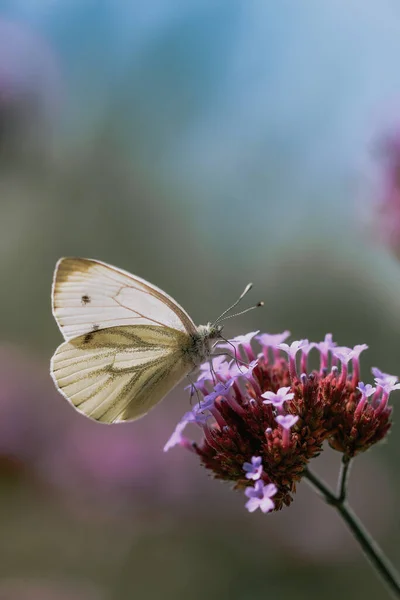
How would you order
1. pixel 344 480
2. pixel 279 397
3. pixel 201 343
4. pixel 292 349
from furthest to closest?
pixel 201 343 → pixel 292 349 → pixel 344 480 → pixel 279 397

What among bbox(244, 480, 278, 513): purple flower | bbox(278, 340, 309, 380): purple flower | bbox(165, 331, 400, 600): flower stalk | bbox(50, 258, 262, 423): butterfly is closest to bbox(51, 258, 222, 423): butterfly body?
bbox(50, 258, 262, 423): butterfly

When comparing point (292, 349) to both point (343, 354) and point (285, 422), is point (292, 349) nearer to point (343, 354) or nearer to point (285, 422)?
point (343, 354)

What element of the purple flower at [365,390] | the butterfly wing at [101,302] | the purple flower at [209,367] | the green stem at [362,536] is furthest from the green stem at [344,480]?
the butterfly wing at [101,302]

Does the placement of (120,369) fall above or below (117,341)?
below

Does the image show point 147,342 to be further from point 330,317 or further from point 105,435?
point 330,317

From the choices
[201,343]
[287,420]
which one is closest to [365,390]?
[287,420]
